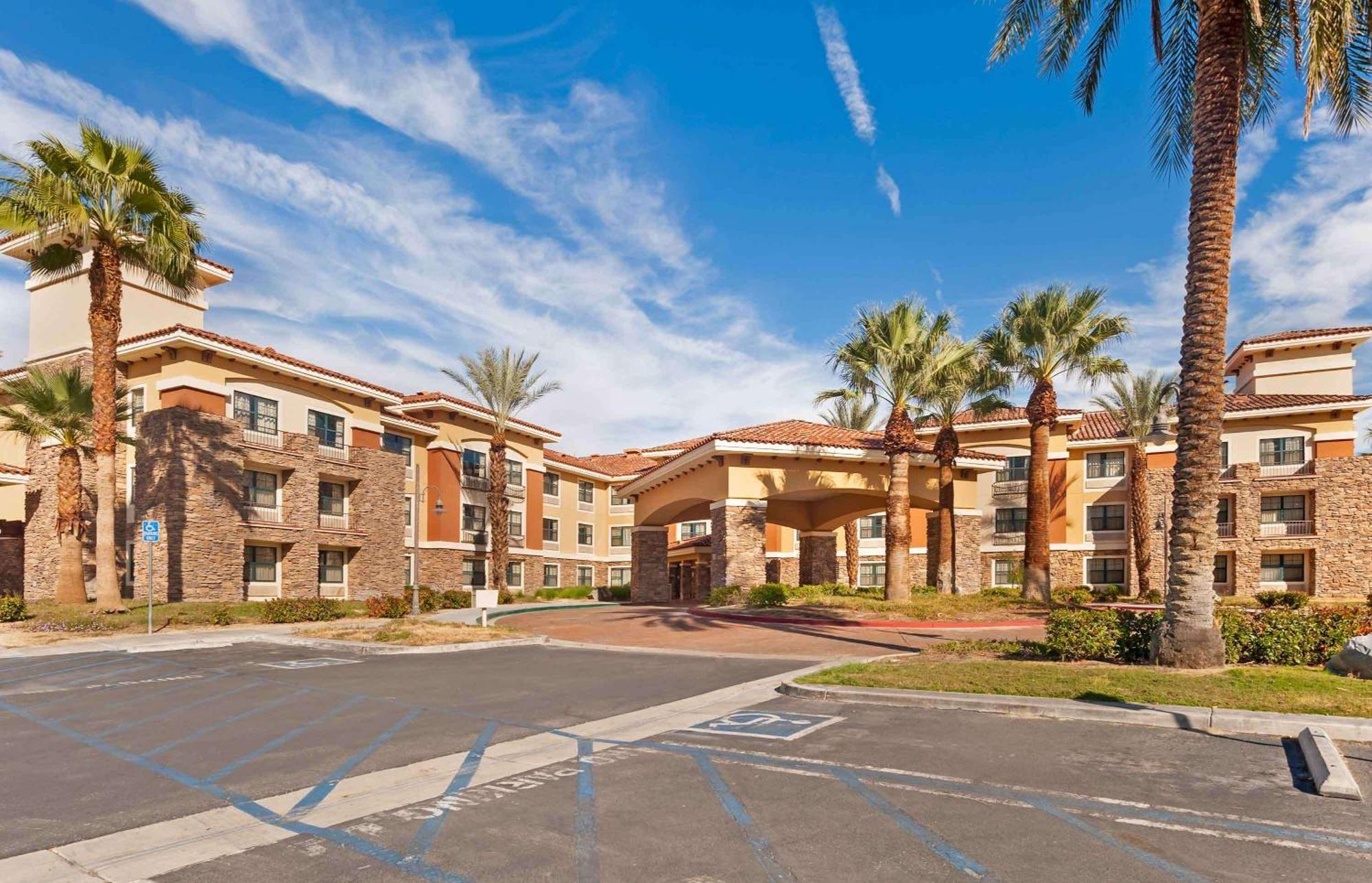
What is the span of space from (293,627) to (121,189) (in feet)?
46.8

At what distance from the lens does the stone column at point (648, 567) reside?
40.4 metres

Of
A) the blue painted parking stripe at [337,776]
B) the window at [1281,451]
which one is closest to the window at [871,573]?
the window at [1281,451]

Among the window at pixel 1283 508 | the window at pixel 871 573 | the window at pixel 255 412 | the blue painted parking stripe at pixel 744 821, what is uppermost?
the window at pixel 255 412

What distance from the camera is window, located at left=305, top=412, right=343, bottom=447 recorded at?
38281 mm

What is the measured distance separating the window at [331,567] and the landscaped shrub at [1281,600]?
40.7 meters

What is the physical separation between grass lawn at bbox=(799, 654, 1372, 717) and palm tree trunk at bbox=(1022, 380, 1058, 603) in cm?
1822

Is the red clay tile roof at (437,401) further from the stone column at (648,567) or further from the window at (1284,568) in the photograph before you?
the window at (1284,568)

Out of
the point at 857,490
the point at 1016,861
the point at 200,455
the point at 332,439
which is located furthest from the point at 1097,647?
the point at 332,439

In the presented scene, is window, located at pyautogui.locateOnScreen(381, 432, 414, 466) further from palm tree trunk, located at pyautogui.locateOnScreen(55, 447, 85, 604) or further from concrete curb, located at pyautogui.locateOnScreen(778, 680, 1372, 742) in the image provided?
concrete curb, located at pyautogui.locateOnScreen(778, 680, 1372, 742)

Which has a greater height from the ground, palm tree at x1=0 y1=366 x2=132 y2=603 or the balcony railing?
palm tree at x1=0 y1=366 x2=132 y2=603

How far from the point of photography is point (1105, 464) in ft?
162

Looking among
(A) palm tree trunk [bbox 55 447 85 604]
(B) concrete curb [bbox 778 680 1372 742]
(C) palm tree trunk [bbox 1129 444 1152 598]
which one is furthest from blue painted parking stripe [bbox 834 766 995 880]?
(C) palm tree trunk [bbox 1129 444 1152 598]

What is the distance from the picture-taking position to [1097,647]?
1470 centimetres

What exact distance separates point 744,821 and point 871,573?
49215 millimetres
